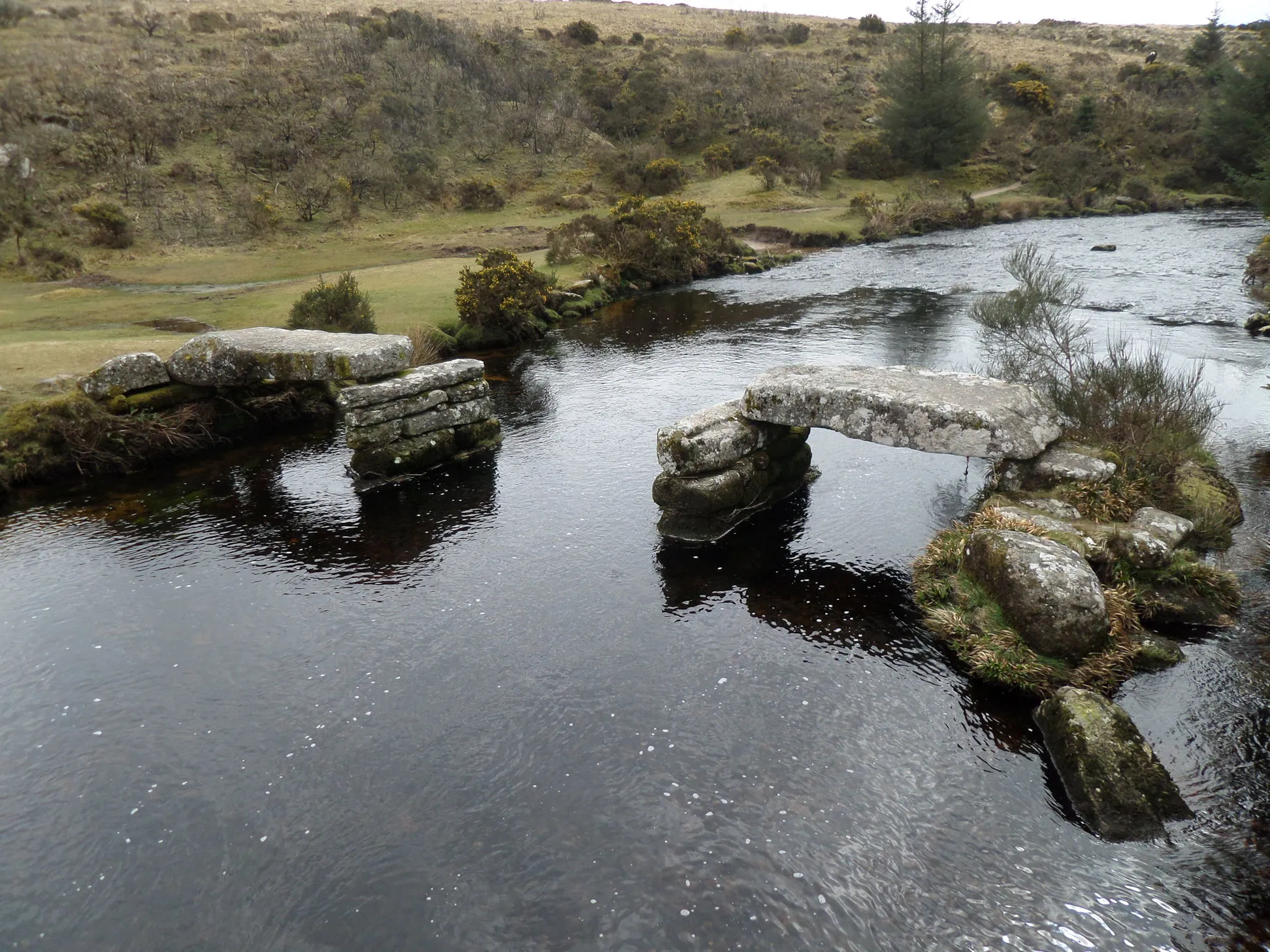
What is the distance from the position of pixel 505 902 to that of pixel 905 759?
5.01 meters

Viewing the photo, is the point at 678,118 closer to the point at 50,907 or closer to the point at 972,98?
the point at 972,98

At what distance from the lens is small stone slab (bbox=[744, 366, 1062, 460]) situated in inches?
536

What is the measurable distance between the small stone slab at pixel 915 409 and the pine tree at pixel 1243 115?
1949 inches

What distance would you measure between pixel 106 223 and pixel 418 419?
34245 mm

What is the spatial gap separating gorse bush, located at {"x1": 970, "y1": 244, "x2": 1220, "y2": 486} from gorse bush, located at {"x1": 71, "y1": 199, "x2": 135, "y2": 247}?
43.6 meters

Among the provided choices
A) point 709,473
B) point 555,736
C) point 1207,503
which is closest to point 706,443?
point 709,473

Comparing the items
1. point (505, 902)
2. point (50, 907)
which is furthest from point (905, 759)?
point (50, 907)

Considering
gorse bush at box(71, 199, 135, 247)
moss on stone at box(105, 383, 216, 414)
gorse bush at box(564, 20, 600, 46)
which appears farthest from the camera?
gorse bush at box(564, 20, 600, 46)

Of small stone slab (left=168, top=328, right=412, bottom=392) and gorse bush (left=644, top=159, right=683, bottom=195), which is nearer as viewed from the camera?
small stone slab (left=168, top=328, right=412, bottom=392)

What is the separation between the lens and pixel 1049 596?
10719mm

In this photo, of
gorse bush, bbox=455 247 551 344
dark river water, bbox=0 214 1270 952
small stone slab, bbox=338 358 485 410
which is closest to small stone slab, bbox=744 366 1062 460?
dark river water, bbox=0 214 1270 952

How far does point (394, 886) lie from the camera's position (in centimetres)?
803

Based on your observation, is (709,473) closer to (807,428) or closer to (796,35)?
(807,428)

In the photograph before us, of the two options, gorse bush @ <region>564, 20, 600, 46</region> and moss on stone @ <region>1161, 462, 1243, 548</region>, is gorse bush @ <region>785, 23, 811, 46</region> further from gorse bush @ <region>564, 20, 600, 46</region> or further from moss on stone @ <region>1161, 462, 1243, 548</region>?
moss on stone @ <region>1161, 462, 1243, 548</region>
